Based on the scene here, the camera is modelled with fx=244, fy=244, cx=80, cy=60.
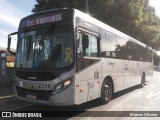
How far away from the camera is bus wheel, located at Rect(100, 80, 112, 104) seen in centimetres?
977

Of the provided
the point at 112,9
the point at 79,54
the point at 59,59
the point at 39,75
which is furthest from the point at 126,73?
the point at 112,9

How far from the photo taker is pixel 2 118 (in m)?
7.73

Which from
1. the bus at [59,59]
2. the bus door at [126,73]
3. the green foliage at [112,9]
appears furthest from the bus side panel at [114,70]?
the green foliage at [112,9]

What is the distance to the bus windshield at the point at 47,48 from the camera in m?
7.52

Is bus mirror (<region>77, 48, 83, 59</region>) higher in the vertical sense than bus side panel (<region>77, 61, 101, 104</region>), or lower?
higher

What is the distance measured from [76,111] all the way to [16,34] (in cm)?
355

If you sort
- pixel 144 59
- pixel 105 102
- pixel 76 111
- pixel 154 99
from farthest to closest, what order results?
pixel 144 59, pixel 154 99, pixel 105 102, pixel 76 111

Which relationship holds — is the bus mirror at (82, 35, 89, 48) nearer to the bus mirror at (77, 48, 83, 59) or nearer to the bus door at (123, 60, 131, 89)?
the bus mirror at (77, 48, 83, 59)

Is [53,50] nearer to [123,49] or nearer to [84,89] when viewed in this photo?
[84,89]

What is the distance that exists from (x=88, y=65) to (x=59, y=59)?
1295 millimetres

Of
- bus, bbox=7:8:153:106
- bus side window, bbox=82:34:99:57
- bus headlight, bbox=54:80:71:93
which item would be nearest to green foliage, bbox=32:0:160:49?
bus, bbox=7:8:153:106

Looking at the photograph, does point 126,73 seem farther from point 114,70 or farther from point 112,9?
point 112,9

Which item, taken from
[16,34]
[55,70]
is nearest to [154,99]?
[55,70]

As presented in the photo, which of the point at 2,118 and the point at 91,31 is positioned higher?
the point at 91,31
